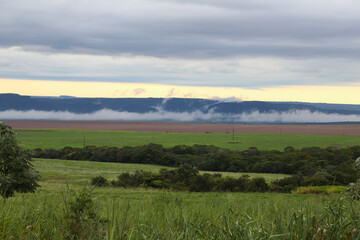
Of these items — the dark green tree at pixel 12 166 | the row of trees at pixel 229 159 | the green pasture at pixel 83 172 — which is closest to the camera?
the dark green tree at pixel 12 166

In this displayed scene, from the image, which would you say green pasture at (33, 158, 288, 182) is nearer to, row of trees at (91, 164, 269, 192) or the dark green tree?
row of trees at (91, 164, 269, 192)

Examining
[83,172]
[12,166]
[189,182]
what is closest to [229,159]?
[83,172]

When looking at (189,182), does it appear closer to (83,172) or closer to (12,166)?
(12,166)

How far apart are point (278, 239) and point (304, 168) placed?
6587cm

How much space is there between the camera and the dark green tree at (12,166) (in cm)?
1656

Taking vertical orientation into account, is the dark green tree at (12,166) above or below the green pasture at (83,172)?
above

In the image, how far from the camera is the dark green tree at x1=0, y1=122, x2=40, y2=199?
54.3ft

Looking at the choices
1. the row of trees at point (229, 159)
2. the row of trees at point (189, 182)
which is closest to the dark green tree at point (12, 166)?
the row of trees at point (189, 182)

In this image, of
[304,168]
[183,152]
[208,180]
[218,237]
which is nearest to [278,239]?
[218,237]

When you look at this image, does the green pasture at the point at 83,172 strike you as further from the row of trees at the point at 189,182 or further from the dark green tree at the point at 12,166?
the dark green tree at the point at 12,166

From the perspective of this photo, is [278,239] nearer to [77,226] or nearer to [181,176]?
[77,226]

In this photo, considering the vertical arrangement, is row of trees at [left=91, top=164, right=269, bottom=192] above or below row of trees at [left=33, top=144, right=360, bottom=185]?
above

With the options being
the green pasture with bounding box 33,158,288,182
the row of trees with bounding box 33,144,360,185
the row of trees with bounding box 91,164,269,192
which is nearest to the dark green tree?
the row of trees with bounding box 91,164,269,192

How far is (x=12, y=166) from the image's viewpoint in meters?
17.5
